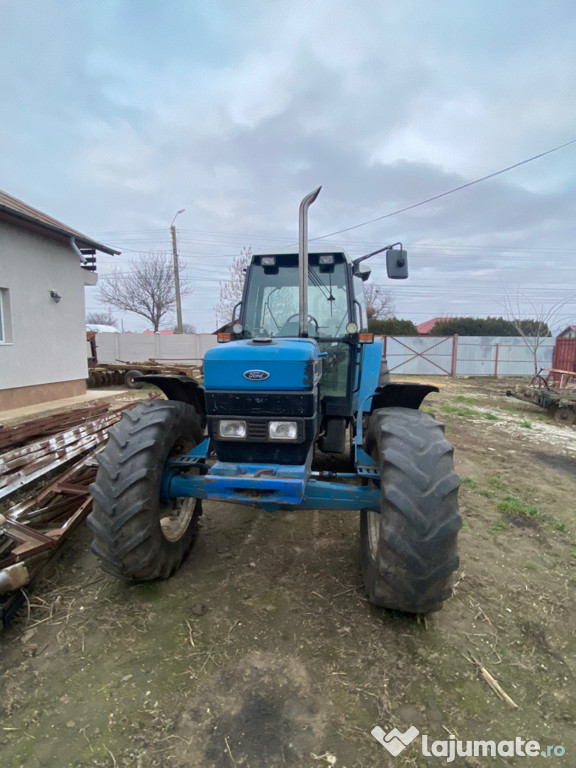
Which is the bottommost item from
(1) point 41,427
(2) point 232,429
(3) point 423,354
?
(3) point 423,354

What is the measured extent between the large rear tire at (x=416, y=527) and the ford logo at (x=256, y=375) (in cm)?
86

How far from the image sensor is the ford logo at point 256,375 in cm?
273

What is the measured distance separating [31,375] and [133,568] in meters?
8.33

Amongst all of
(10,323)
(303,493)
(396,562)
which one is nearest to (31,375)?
(10,323)

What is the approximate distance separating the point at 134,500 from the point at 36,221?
28.1 ft

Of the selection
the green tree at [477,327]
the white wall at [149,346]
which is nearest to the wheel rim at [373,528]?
the white wall at [149,346]

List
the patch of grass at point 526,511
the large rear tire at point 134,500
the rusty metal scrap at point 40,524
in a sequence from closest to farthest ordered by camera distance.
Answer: the large rear tire at point 134,500 < the rusty metal scrap at point 40,524 < the patch of grass at point 526,511

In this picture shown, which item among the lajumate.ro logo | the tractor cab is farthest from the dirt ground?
the tractor cab

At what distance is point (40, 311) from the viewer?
31.8 ft

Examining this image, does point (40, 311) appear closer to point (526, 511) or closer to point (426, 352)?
point (526, 511)

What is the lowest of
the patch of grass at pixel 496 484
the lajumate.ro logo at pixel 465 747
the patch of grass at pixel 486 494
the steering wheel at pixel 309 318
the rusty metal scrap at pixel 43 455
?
the patch of grass at pixel 496 484

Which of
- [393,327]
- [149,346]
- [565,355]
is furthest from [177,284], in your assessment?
[565,355]

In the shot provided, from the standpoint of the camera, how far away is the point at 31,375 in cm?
946

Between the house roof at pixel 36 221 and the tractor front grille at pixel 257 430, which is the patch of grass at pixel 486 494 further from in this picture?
the house roof at pixel 36 221
